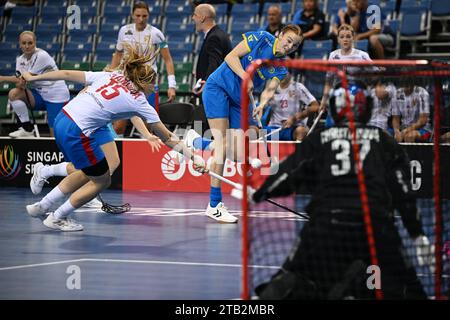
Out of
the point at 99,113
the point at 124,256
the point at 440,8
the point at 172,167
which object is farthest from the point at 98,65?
the point at 124,256

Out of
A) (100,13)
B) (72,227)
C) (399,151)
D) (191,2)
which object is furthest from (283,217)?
(100,13)

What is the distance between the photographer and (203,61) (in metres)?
12.0

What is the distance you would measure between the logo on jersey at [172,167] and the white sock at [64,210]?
4.69 metres

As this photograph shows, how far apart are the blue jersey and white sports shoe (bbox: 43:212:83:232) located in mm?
1995

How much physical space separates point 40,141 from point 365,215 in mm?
9400

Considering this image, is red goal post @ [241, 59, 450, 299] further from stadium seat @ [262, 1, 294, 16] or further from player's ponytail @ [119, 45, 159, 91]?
stadium seat @ [262, 1, 294, 16]

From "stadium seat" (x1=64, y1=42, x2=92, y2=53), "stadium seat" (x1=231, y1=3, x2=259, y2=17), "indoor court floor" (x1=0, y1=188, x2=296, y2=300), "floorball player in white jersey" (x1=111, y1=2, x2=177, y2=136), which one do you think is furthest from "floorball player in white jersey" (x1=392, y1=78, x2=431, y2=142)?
"stadium seat" (x1=64, y1=42, x2=92, y2=53)

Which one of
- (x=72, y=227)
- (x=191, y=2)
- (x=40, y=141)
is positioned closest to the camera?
(x=72, y=227)

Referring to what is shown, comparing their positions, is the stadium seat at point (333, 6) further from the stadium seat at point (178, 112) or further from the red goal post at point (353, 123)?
the red goal post at point (353, 123)

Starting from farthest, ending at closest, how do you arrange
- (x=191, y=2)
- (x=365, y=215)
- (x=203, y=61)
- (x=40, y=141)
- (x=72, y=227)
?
(x=191, y=2) < (x=40, y=141) < (x=203, y=61) < (x=72, y=227) < (x=365, y=215)

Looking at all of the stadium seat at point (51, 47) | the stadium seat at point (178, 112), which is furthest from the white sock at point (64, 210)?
the stadium seat at point (51, 47)

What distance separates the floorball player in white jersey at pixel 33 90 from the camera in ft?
44.9

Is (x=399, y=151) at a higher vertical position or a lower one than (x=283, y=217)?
higher
